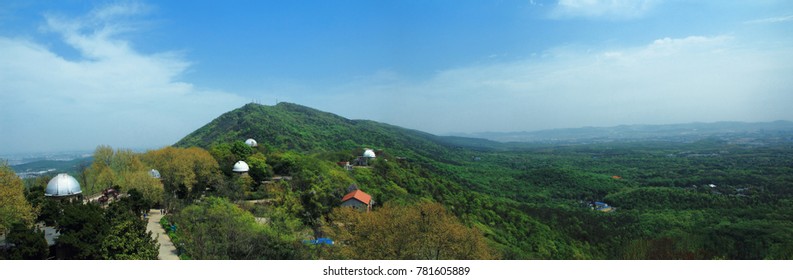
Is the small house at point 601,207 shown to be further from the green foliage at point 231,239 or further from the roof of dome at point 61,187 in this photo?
the roof of dome at point 61,187

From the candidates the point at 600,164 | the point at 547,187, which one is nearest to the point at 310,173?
the point at 547,187

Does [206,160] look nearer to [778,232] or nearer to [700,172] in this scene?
[778,232]

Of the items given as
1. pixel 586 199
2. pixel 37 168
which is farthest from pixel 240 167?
pixel 586 199

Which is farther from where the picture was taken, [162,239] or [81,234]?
[162,239]

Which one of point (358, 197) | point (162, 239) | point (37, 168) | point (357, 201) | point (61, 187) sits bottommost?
point (162, 239)

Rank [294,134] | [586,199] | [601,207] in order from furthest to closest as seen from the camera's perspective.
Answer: [294,134] → [586,199] → [601,207]

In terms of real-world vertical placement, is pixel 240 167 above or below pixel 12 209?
below

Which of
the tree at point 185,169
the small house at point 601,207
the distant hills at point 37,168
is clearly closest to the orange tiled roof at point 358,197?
the tree at point 185,169

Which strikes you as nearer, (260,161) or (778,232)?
(778,232)

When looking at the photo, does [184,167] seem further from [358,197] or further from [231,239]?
[231,239]
